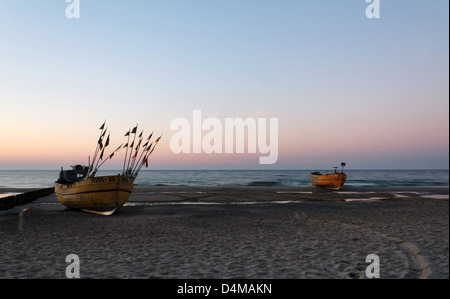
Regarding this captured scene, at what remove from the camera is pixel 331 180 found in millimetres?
42062

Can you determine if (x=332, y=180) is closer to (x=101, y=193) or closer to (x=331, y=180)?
(x=331, y=180)

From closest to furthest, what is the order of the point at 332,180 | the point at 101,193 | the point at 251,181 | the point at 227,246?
1. the point at 227,246
2. the point at 101,193
3. the point at 332,180
4. the point at 251,181

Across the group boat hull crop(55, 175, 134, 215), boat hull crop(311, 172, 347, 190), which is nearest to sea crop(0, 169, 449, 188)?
boat hull crop(311, 172, 347, 190)

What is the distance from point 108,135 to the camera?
66.6 ft

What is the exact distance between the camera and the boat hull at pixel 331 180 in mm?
41469

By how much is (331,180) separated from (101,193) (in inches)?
1238

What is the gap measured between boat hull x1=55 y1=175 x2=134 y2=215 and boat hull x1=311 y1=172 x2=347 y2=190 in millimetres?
29614

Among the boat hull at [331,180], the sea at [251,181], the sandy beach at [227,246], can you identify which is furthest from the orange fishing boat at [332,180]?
the sandy beach at [227,246]

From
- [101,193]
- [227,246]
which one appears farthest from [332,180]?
[227,246]

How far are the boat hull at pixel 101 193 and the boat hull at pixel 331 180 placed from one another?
97.2 feet

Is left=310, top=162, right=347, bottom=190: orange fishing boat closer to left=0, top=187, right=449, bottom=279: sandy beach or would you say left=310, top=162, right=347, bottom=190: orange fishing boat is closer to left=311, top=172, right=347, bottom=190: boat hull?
left=311, top=172, right=347, bottom=190: boat hull

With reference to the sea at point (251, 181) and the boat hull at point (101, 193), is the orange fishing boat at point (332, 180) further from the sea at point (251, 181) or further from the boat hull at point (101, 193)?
the boat hull at point (101, 193)
